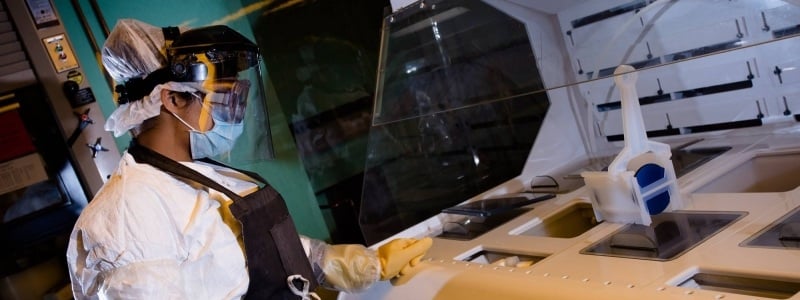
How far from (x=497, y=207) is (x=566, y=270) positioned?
0.62 m

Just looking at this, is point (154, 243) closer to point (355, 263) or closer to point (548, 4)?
point (355, 263)

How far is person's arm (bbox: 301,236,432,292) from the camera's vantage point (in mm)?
1532

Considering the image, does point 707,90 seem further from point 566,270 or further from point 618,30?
point 566,270

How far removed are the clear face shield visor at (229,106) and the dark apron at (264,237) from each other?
13 cm

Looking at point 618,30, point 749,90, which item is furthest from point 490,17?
point 749,90

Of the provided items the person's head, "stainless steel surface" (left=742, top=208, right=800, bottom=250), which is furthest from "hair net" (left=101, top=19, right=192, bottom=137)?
"stainless steel surface" (left=742, top=208, right=800, bottom=250)

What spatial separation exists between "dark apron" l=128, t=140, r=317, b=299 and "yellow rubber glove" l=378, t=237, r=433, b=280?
18 centimetres

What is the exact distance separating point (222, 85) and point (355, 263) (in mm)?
516

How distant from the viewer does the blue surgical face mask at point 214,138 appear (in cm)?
143

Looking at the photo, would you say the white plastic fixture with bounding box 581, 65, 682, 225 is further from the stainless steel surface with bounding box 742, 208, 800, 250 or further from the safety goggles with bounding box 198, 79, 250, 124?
the safety goggles with bounding box 198, 79, 250, 124

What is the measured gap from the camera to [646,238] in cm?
135

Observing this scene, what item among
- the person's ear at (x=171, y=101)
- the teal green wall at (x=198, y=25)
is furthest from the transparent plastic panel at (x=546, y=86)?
the person's ear at (x=171, y=101)

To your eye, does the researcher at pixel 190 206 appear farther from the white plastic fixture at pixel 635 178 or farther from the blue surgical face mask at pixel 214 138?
the white plastic fixture at pixel 635 178

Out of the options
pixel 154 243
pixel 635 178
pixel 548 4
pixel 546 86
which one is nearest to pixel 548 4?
pixel 548 4
